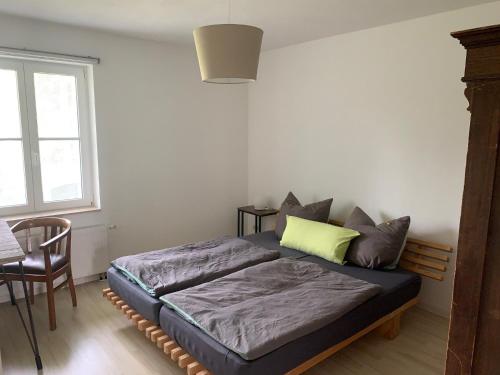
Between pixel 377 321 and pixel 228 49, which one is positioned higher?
pixel 228 49

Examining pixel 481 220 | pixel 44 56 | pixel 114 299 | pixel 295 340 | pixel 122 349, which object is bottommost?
pixel 122 349

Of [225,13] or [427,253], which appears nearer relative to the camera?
[225,13]

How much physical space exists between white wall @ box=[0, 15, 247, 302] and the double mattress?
1.01m

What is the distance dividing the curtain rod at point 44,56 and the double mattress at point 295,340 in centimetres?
188

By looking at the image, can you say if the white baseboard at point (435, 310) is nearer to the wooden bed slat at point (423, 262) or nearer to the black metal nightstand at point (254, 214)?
the wooden bed slat at point (423, 262)

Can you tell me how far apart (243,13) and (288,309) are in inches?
85.6

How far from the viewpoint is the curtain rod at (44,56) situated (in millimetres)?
2979

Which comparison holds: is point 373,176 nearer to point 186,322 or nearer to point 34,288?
point 186,322

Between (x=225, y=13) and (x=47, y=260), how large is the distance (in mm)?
2283

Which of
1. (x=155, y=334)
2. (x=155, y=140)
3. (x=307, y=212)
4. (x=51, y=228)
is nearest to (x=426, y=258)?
(x=307, y=212)

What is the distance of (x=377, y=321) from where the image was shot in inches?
97.8

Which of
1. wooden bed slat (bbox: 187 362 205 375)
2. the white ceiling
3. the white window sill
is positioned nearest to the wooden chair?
Result: the white window sill

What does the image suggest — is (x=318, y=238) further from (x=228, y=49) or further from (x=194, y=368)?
(x=228, y=49)

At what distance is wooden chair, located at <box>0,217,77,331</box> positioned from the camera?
270 cm
